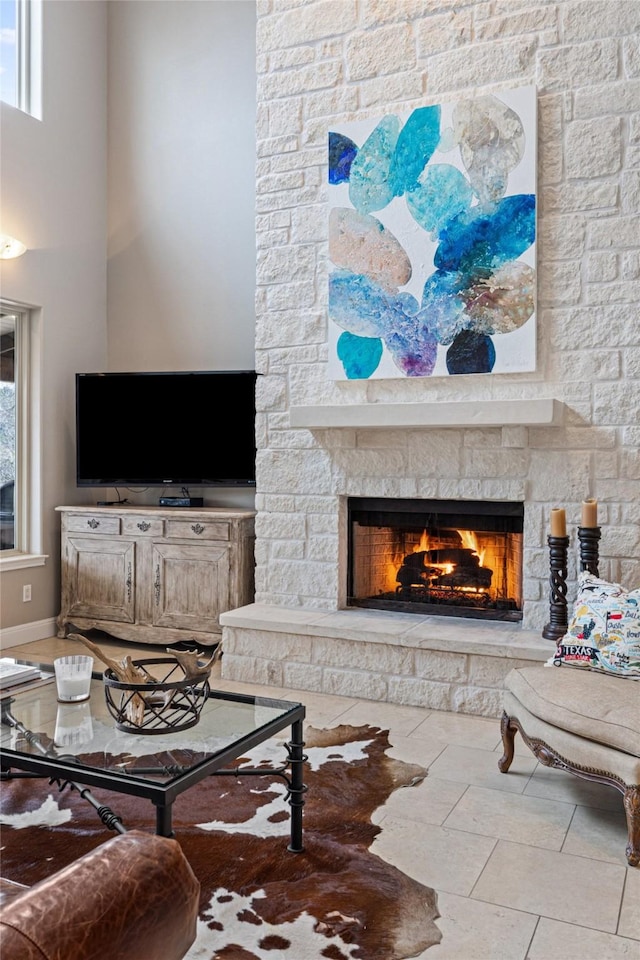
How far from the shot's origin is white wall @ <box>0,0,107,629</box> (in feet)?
15.8

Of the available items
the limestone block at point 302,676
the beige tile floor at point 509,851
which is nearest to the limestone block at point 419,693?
the beige tile floor at point 509,851

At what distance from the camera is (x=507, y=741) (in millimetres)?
2848

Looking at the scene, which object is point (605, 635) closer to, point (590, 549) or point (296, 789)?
point (590, 549)

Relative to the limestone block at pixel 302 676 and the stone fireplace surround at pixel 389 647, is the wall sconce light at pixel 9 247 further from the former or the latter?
the limestone block at pixel 302 676

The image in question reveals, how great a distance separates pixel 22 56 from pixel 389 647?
14.0 feet

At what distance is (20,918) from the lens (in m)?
0.84

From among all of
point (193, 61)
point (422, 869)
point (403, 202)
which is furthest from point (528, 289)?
point (193, 61)

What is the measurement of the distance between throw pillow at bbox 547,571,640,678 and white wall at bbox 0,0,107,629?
3396 mm

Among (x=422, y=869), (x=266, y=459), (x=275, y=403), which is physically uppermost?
(x=275, y=403)

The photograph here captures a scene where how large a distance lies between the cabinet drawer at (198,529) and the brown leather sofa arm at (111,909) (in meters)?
3.45

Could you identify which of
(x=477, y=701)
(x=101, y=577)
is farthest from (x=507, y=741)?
(x=101, y=577)

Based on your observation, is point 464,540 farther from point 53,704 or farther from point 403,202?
point 53,704

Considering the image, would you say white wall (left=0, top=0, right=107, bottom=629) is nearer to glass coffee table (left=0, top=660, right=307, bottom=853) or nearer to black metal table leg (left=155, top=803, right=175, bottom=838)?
glass coffee table (left=0, top=660, right=307, bottom=853)

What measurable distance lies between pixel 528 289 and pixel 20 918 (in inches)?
132
